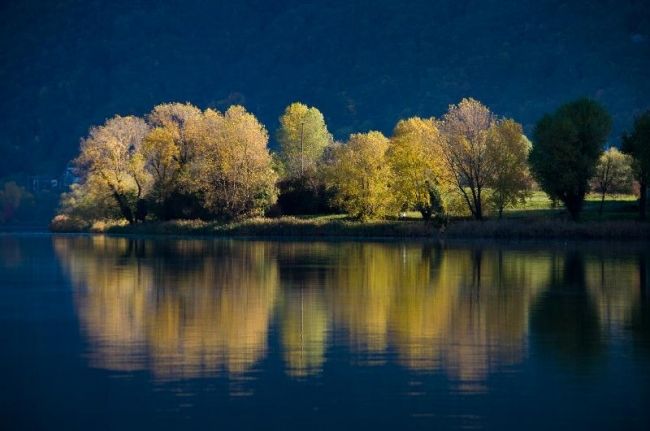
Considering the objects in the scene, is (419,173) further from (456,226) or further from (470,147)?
(456,226)

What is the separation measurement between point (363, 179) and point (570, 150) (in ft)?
63.9

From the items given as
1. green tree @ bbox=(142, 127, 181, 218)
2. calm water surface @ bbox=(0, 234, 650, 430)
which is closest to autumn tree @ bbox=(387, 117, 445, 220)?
green tree @ bbox=(142, 127, 181, 218)

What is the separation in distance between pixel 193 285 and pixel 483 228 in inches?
1510

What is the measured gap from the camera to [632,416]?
1805 centimetres

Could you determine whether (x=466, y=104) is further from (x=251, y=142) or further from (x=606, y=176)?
(x=251, y=142)

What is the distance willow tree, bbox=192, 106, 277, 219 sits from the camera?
90625 mm

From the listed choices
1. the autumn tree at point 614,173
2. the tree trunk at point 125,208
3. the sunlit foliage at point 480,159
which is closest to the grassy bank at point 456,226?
the tree trunk at point 125,208

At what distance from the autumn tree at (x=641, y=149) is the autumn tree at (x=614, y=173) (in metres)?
4.39

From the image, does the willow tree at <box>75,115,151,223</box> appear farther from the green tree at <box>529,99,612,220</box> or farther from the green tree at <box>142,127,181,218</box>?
the green tree at <box>529,99,612,220</box>

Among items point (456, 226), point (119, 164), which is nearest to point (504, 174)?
point (456, 226)

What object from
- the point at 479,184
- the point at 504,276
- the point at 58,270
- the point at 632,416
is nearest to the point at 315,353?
the point at 632,416

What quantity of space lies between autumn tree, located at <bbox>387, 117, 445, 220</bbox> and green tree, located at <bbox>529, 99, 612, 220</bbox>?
30.5 feet

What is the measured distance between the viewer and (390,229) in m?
81.1

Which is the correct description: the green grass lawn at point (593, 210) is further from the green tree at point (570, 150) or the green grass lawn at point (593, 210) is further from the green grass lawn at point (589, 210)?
the green tree at point (570, 150)
